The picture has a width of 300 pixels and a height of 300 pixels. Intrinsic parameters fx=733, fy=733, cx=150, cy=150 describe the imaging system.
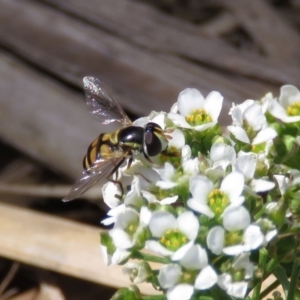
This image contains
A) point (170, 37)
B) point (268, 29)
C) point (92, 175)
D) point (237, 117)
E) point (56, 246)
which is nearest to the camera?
point (237, 117)

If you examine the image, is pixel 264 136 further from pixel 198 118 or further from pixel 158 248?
pixel 158 248

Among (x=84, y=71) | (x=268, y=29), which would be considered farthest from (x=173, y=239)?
(x=268, y=29)

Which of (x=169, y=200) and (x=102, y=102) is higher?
(x=169, y=200)

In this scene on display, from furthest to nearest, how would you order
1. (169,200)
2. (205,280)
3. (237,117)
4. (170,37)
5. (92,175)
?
(170,37) → (92,175) → (237,117) → (169,200) → (205,280)

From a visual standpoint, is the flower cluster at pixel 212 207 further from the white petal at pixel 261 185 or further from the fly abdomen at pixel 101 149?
the fly abdomen at pixel 101 149

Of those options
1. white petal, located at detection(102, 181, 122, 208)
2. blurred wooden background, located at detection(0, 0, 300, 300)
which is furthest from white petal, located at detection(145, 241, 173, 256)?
blurred wooden background, located at detection(0, 0, 300, 300)

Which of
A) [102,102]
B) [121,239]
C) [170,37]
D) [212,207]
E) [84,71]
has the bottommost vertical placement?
[84,71]

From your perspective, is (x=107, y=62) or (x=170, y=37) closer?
(x=107, y=62)

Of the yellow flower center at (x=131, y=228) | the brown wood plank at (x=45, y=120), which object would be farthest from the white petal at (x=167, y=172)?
the brown wood plank at (x=45, y=120)
